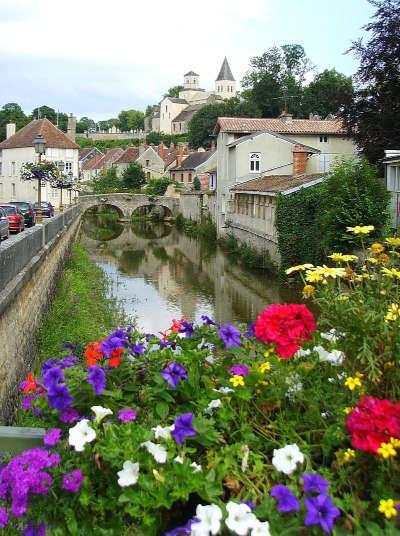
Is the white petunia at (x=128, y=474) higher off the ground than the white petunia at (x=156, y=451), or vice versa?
the white petunia at (x=156, y=451)

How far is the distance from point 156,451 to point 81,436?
383 mm

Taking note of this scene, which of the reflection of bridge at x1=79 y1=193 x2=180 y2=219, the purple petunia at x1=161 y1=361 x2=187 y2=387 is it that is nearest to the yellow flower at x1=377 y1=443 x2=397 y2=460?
the purple petunia at x1=161 y1=361 x2=187 y2=387

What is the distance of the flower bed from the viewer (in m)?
2.55

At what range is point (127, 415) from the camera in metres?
3.05

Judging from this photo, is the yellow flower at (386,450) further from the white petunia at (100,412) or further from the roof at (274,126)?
the roof at (274,126)

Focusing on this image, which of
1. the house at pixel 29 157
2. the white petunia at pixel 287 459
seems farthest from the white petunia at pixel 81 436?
the house at pixel 29 157

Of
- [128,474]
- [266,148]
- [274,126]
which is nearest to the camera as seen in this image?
[128,474]

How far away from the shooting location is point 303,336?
326 centimetres

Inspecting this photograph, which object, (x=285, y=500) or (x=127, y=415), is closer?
(x=285, y=500)

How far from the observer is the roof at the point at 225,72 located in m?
141

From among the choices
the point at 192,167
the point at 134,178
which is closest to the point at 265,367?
the point at 192,167

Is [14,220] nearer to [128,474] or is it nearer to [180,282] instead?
[180,282]

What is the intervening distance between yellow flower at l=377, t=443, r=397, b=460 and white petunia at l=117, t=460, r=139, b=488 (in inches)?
39.9

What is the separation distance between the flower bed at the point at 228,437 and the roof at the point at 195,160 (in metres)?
66.8
